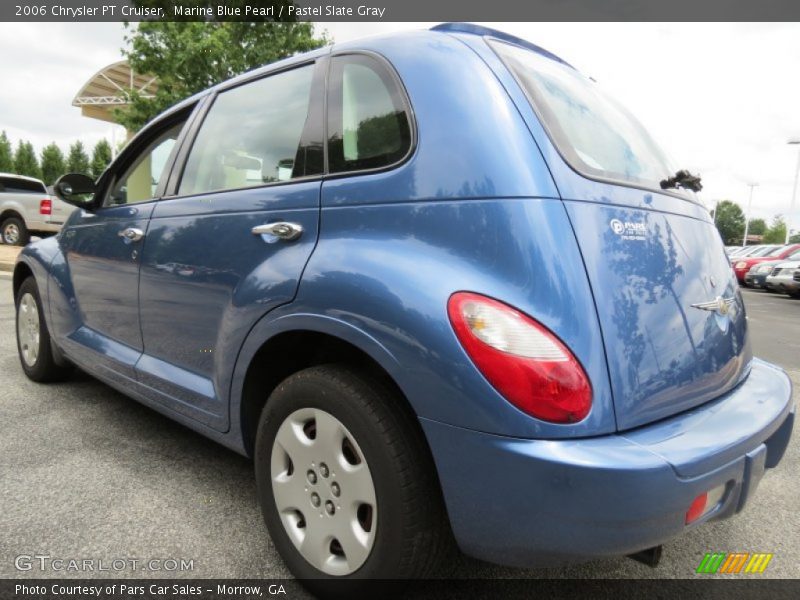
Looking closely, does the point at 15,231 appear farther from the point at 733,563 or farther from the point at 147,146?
the point at 733,563

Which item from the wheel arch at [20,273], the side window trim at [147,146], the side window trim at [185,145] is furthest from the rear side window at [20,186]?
the side window trim at [185,145]

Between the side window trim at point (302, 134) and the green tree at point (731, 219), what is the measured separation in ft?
364

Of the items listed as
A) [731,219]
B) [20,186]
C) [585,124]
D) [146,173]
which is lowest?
[731,219]

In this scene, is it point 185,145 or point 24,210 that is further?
point 24,210

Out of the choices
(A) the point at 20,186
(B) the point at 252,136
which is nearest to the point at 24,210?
(A) the point at 20,186

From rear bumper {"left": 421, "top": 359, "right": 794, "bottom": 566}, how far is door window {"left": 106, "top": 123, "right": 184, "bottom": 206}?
199 cm

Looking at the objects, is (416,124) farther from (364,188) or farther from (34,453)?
(34,453)

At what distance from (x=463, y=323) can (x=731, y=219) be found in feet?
396

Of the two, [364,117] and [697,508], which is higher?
[364,117]

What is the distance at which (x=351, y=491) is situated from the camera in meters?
1.54

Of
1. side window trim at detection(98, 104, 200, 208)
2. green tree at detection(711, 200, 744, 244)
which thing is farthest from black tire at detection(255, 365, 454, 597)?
green tree at detection(711, 200, 744, 244)

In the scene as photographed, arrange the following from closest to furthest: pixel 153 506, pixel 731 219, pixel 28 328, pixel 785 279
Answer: pixel 153 506
pixel 28 328
pixel 785 279
pixel 731 219

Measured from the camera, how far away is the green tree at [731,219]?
10019 centimetres

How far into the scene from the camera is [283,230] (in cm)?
180
